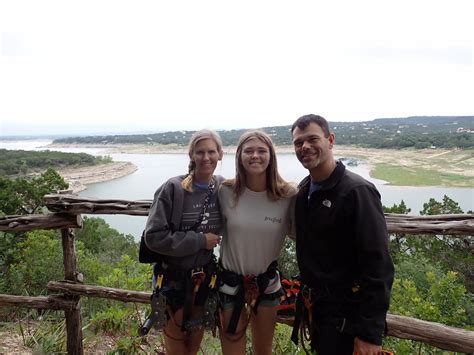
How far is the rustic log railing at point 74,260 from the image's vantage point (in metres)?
2.09

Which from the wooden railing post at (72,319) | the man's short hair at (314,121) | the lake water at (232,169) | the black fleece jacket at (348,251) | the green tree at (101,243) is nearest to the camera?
the black fleece jacket at (348,251)

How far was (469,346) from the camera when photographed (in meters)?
2.00

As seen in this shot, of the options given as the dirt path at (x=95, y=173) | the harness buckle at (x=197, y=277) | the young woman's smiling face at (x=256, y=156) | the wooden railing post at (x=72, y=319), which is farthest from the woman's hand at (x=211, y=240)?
the dirt path at (x=95, y=173)

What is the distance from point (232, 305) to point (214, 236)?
1.30 ft

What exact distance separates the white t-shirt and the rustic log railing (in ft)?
1.91

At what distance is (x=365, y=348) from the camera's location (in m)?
1.54

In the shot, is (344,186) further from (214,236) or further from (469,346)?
(469,346)

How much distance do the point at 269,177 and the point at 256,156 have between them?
0.14 m

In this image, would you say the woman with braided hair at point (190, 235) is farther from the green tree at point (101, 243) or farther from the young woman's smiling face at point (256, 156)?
the green tree at point (101, 243)

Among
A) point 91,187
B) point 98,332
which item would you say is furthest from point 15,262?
point 91,187

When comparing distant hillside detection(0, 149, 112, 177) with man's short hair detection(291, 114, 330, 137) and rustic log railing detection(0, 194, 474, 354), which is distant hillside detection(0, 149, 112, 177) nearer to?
rustic log railing detection(0, 194, 474, 354)

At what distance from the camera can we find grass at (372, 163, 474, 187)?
34.5m

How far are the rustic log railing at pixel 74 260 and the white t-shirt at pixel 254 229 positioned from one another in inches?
22.9

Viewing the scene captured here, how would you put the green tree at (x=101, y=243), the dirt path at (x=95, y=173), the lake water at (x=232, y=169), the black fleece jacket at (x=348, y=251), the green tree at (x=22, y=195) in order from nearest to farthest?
the black fleece jacket at (x=348, y=251), the green tree at (x=22, y=195), the green tree at (x=101, y=243), the lake water at (x=232, y=169), the dirt path at (x=95, y=173)
